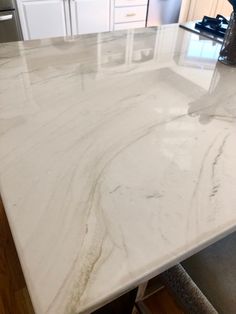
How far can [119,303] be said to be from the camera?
668 mm

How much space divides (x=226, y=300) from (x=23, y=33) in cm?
234

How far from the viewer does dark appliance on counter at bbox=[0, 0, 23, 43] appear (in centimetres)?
198

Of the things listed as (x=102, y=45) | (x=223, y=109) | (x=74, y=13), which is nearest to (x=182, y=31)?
(x=102, y=45)

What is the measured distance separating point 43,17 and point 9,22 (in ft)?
1.01

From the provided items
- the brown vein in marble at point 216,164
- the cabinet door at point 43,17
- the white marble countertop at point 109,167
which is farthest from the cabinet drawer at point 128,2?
the brown vein in marble at point 216,164

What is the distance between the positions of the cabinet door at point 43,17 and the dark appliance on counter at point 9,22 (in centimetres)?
6

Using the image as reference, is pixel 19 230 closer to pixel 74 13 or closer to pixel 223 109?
pixel 223 109

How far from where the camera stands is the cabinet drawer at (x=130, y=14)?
261cm

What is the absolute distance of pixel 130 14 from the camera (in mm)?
2672

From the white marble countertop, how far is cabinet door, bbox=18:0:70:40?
147 centimetres

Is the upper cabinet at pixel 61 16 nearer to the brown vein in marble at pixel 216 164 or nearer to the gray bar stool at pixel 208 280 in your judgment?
the brown vein in marble at pixel 216 164

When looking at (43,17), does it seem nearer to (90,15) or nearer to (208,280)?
(90,15)

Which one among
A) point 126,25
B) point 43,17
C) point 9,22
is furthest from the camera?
point 126,25

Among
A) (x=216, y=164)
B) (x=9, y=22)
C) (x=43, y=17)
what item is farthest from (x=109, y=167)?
(x=43, y=17)
